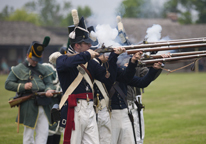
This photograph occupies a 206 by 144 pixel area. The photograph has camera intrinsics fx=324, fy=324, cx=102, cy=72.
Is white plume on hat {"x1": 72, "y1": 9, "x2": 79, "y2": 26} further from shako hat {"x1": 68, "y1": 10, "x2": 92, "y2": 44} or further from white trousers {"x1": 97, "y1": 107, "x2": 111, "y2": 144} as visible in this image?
white trousers {"x1": 97, "y1": 107, "x2": 111, "y2": 144}

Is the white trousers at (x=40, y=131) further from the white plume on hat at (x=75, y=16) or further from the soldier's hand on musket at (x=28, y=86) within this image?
the white plume on hat at (x=75, y=16)

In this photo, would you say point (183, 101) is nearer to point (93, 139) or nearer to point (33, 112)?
point (33, 112)

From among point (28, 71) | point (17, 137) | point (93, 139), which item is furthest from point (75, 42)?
point (17, 137)

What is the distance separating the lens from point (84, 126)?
4.89 m

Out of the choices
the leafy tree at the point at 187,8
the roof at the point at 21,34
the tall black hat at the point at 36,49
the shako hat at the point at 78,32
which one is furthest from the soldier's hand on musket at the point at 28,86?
the leafy tree at the point at 187,8

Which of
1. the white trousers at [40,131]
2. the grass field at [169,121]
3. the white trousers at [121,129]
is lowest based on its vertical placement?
the grass field at [169,121]

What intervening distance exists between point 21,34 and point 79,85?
5163 cm

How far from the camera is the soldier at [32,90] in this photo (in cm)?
750

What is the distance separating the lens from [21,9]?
105m

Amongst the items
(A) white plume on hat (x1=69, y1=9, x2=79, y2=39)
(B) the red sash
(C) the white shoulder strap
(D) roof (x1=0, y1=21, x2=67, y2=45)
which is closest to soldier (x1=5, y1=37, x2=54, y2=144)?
(C) the white shoulder strap

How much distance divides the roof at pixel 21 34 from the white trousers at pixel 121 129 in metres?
46.5

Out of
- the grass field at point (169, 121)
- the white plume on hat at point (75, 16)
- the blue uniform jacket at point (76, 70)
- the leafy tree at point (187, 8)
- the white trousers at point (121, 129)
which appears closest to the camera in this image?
the blue uniform jacket at point (76, 70)

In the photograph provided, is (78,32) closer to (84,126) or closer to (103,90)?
(103,90)

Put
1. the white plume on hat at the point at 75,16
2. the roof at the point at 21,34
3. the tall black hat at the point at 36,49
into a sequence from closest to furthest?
1. the white plume on hat at the point at 75,16
2. the tall black hat at the point at 36,49
3. the roof at the point at 21,34
